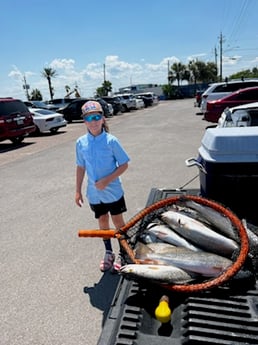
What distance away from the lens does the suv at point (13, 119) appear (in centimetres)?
1225

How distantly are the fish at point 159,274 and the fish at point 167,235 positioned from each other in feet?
0.75

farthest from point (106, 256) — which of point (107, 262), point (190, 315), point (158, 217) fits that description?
point (190, 315)

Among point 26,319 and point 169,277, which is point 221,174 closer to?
point 169,277

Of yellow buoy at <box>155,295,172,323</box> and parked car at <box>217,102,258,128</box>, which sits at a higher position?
parked car at <box>217,102,258,128</box>

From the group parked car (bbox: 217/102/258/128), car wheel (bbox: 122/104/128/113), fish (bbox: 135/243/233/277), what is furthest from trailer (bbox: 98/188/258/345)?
car wheel (bbox: 122/104/128/113)

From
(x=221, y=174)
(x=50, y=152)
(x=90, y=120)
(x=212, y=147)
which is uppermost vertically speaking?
(x=90, y=120)

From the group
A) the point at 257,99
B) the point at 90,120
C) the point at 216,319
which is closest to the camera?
the point at 216,319

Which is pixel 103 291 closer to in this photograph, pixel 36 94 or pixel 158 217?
pixel 158 217

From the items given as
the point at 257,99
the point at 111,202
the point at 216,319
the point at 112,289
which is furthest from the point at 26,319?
the point at 257,99

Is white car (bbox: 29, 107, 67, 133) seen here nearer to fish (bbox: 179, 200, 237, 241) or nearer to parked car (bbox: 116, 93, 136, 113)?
parked car (bbox: 116, 93, 136, 113)

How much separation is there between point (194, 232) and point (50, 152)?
9681 mm

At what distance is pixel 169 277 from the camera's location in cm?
178

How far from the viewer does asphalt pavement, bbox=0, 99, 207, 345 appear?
2.69m

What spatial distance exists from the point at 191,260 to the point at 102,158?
1453mm
